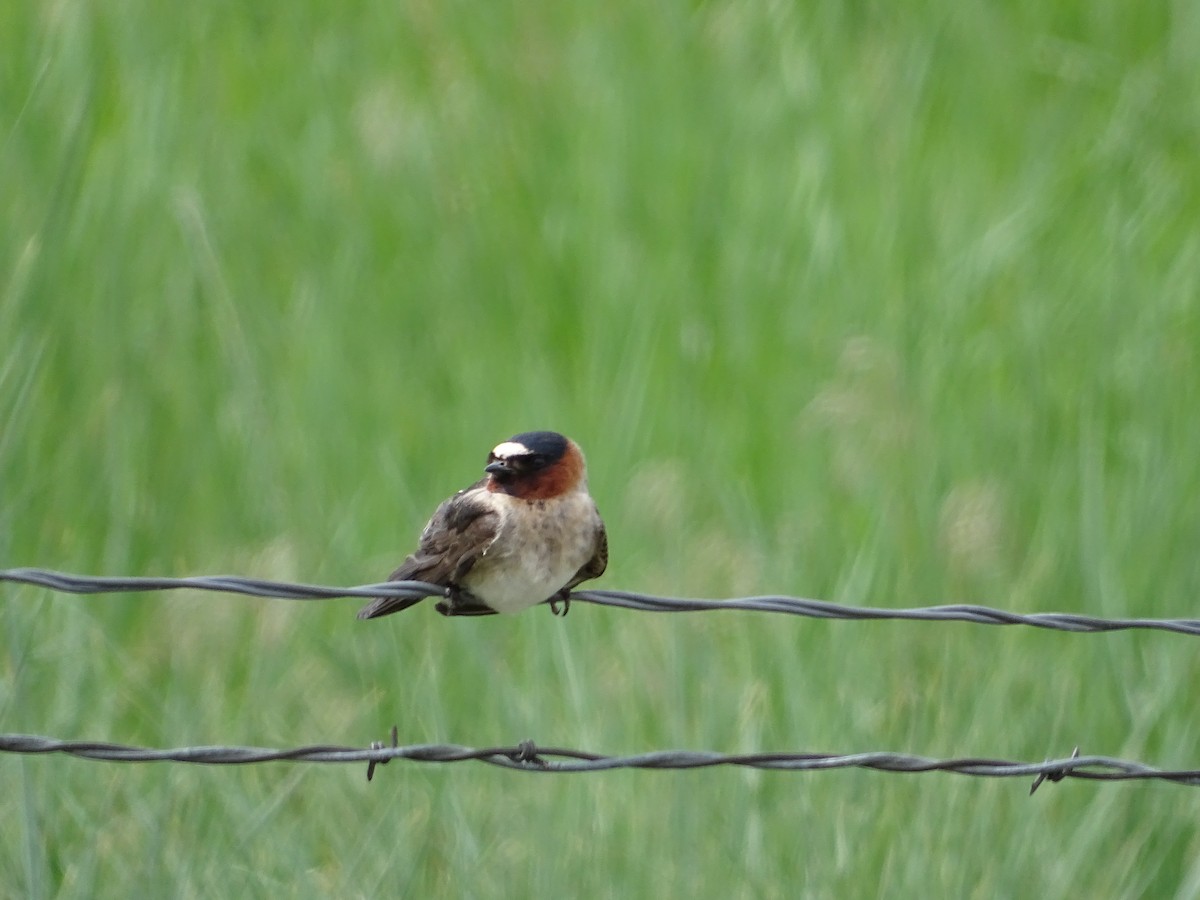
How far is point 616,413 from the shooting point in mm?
7590

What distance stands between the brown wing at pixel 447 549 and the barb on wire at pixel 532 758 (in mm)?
373

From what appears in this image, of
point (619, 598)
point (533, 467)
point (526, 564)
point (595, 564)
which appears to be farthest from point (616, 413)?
point (619, 598)

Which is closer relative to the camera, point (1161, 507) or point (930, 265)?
point (1161, 507)

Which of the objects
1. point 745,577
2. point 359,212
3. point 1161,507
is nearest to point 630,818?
point 745,577

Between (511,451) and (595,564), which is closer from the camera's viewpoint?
(511,451)

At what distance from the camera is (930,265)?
27.7 ft

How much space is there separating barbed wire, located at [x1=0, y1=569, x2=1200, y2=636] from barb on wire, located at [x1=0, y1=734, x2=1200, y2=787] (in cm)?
28

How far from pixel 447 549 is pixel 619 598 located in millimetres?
466

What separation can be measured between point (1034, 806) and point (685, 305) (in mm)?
3763

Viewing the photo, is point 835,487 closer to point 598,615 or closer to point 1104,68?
point 598,615

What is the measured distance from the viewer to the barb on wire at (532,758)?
3.86 metres

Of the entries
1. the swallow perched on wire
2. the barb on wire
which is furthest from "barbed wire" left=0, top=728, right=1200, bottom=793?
the swallow perched on wire

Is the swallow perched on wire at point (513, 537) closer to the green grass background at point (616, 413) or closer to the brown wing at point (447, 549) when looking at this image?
the brown wing at point (447, 549)

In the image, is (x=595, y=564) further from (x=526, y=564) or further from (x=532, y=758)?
(x=532, y=758)
